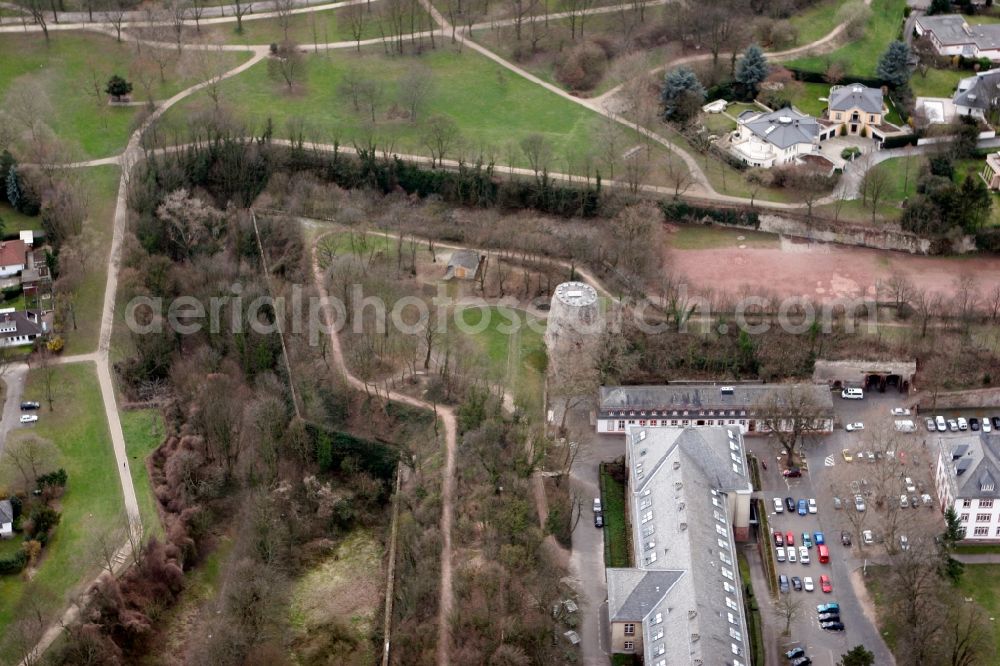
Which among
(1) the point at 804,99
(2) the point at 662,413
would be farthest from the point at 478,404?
(1) the point at 804,99

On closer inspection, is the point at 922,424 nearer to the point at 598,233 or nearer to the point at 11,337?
the point at 598,233

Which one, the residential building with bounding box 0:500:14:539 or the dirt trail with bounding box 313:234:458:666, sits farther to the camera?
the residential building with bounding box 0:500:14:539

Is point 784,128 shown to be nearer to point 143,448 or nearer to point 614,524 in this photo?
point 614,524

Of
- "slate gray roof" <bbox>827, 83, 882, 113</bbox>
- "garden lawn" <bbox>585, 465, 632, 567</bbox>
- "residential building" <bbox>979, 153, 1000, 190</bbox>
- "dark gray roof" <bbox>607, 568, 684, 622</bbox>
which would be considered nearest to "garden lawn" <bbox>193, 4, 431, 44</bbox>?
"slate gray roof" <bbox>827, 83, 882, 113</bbox>

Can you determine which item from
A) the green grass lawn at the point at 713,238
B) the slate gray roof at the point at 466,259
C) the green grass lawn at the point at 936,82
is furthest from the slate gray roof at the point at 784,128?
the slate gray roof at the point at 466,259

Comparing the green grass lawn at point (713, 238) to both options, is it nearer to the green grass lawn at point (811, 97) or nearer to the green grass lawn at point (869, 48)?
the green grass lawn at point (811, 97)

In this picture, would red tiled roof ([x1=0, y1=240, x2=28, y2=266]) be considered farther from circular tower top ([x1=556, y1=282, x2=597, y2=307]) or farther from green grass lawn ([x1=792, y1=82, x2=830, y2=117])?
green grass lawn ([x1=792, y1=82, x2=830, y2=117])
